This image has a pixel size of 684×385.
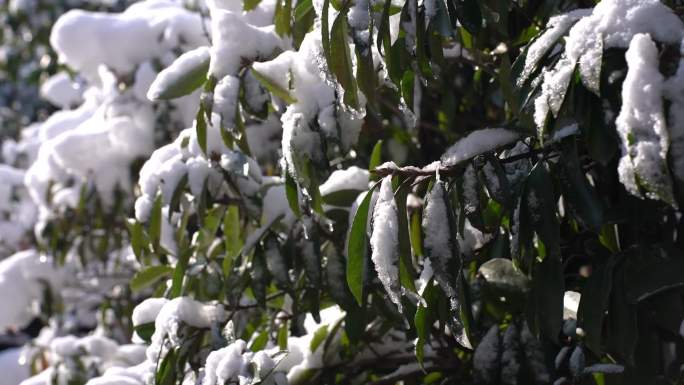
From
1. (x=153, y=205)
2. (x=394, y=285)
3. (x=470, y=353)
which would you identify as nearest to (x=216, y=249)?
(x=153, y=205)

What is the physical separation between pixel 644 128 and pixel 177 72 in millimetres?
898

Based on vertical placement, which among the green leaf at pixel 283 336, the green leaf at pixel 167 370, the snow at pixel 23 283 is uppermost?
the green leaf at pixel 167 370

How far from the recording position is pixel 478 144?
1.18 meters

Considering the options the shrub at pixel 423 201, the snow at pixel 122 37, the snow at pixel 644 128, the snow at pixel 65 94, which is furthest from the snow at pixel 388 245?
the snow at pixel 65 94

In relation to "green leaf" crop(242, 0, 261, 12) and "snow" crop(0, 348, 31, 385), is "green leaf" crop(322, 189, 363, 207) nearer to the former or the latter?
"green leaf" crop(242, 0, 261, 12)

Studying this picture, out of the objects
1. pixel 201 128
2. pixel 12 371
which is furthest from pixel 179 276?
pixel 12 371

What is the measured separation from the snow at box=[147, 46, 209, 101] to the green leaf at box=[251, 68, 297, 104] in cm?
15

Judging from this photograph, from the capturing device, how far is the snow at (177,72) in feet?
5.02

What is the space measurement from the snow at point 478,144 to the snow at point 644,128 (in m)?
0.27

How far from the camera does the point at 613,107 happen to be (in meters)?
1.00

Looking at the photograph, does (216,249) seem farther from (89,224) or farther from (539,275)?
(89,224)

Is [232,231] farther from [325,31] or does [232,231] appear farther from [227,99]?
[325,31]

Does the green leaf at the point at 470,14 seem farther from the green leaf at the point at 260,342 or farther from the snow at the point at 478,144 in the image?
the green leaf at the point at 260,342

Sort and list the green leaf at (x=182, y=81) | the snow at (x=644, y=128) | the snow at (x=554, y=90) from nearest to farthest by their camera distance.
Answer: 1. the snow at (x=644, y=128)
2. the snow at (x=554, y=90)
3. the green leaf at (x=182, y=81)
